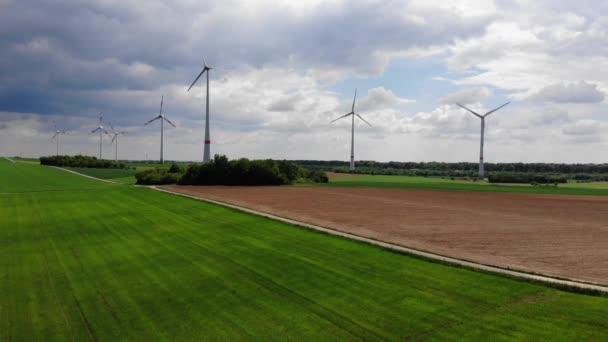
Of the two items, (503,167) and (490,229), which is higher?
(503,167)

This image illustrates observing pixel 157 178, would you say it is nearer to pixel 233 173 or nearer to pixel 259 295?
pixel 233 173

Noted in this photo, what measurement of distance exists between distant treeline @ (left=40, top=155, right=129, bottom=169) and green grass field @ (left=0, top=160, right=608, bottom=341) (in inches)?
4595

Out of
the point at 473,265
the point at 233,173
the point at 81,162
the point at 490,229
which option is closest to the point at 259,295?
the point at 473,265

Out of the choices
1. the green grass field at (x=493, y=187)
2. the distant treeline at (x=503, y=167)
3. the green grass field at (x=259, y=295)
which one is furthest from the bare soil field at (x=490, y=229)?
the distant treeline at (x=503, y=167)

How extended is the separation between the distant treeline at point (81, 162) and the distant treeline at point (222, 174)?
235 feet

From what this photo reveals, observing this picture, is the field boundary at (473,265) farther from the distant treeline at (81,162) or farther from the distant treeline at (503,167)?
the distant treeline at (503,167)

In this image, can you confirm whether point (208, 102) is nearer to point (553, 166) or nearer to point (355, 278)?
point (355, 278)

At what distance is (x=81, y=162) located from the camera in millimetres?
134500

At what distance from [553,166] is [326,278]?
173915 millimetres

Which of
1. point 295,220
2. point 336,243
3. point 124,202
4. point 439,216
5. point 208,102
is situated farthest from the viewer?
point 208,102

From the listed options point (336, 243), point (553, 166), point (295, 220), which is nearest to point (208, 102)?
point (295, 220)

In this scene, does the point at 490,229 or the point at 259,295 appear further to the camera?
the point at 490,229

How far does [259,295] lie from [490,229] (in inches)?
655

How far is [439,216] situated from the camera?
31.1 meters
